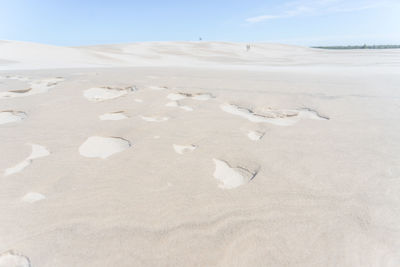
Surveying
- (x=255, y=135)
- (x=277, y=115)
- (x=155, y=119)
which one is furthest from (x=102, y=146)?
(x=277, y=115)

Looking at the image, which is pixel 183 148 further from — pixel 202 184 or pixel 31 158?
pixel 31 158

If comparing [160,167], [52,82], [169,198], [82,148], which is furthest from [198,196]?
[52,82]

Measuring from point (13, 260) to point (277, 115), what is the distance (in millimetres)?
1650

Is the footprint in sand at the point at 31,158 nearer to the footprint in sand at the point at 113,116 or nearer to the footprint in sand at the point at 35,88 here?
the footprint in sand at the point at 113,116

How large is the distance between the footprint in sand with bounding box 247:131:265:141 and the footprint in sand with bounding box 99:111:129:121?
3.09ft

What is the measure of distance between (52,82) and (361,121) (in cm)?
312

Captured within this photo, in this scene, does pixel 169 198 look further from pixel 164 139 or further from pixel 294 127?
pixel 294 127

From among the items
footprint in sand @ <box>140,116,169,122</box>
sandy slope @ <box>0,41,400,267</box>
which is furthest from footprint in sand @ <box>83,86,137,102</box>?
footprint in sand @ <box>140,116,169,122</box>

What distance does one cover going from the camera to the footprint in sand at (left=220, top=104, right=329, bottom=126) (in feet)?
5.64

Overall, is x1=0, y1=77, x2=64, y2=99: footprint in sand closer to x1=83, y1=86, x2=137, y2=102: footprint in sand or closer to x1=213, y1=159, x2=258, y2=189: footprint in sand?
x1=83, y1=86, x2=137, y2=102: footprint in sand

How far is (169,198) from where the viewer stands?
100cm

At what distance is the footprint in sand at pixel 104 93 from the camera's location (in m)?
2.28

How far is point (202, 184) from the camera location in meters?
1.08

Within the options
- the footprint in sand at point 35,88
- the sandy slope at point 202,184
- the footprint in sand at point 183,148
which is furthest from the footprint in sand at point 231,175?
the footprint in sand at point 35,88
